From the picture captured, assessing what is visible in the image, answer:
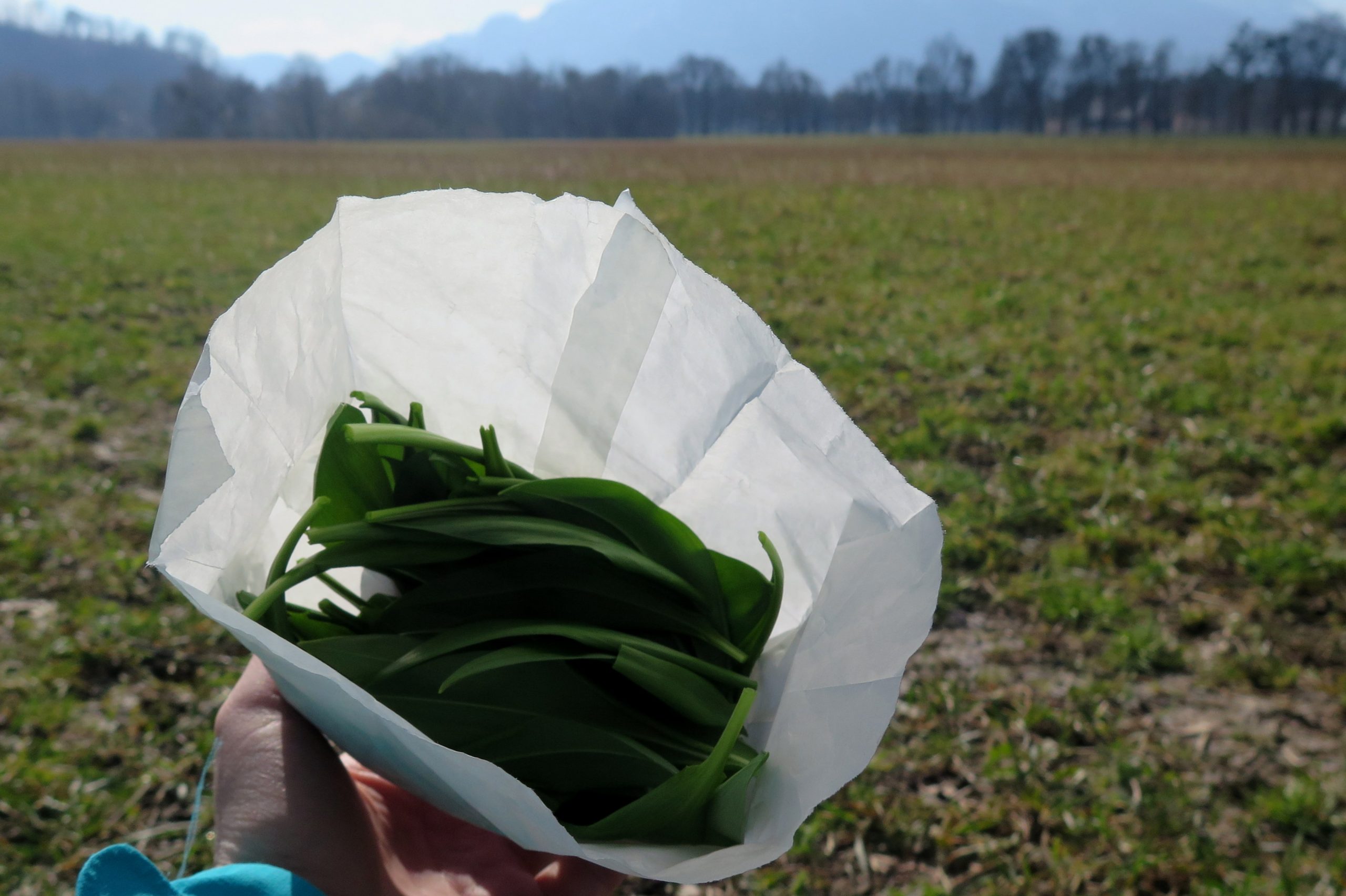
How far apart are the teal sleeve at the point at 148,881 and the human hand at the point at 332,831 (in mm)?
99

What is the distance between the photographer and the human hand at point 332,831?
1067 millimetres

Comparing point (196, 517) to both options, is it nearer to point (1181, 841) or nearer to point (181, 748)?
point (181, 748)

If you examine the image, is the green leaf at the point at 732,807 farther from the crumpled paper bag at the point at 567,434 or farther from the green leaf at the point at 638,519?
the green leaf at the point at 638,519

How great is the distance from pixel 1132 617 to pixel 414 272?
8.30ft

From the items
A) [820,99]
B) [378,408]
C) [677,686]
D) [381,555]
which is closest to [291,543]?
[381,555]

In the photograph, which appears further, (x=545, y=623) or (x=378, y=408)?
(x=378, y=408)

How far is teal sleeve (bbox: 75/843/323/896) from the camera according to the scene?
87cm

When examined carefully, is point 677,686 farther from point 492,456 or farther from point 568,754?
point 492,456

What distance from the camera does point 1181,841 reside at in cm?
207

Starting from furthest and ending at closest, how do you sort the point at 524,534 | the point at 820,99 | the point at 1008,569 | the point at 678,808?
1. the point at 820,99
2. the point at 1008,569
3. the point at 524,534
4. the point at 678,808

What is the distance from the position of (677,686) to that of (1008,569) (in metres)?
2.39

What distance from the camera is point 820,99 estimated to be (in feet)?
301

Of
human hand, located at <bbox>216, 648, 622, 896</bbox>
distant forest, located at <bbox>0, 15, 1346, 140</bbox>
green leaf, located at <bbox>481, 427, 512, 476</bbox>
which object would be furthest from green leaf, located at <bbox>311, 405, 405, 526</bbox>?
distant forest, located at <bbox>0, 15, 1346, 140</bbox>

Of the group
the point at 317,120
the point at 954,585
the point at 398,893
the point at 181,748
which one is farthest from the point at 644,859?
the point at 317,120
